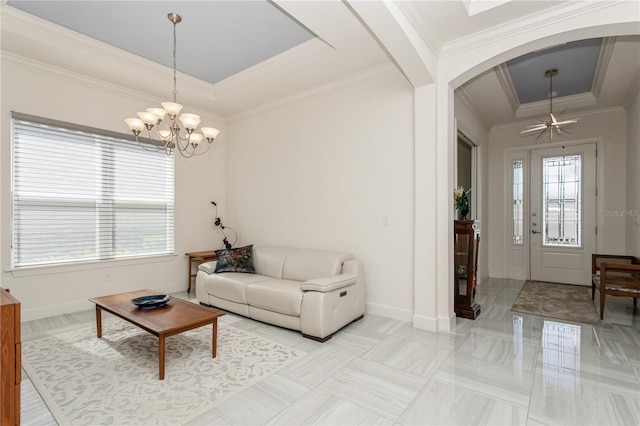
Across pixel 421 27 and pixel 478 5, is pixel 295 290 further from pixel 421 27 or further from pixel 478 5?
pixel 478 5

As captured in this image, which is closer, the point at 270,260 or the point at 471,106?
the point at 270,260

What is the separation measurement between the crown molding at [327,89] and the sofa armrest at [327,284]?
2.45 m

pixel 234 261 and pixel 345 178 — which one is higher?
pixel 345 178

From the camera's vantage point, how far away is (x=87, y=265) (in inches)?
161

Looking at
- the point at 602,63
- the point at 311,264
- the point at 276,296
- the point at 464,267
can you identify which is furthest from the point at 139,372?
the point at 602,63

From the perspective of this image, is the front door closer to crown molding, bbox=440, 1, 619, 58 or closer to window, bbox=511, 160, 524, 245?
window, bbox=511, 160, 524, 245

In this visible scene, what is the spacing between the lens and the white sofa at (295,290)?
3123 millimetres

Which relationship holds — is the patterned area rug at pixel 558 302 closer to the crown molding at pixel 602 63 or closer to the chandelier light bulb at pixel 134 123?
the crown molding at pixel 602 63

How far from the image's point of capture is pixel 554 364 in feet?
8.55

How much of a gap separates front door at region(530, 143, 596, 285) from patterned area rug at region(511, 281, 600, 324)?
345 mm

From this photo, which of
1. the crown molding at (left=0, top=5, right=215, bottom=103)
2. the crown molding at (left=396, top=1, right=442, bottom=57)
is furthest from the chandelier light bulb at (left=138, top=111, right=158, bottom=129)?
the crown molding at (left=396, top=1, right=442, bottom=57)

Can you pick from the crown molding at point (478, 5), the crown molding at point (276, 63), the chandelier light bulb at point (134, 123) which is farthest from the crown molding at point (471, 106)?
the chandelier light bulb at point (134, 123)

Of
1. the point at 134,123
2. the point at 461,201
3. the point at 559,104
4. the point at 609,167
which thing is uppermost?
the point at 559,104

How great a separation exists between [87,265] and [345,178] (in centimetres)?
352
